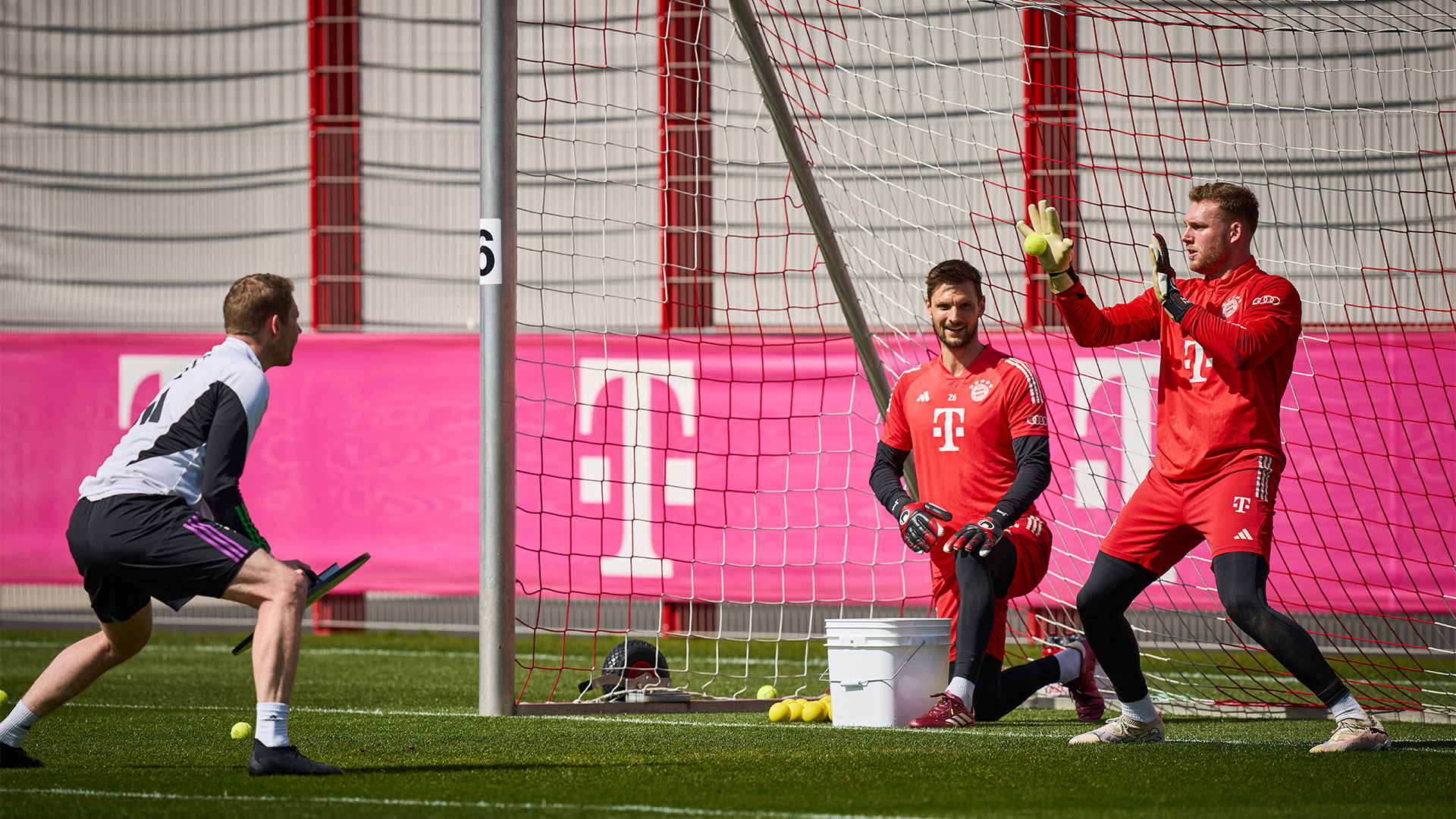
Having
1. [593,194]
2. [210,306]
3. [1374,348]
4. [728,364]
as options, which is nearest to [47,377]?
[210,306]

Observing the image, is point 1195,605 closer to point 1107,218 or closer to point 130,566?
point 1107,218

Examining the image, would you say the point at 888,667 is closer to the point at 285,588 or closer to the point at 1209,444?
the point at 1209,444

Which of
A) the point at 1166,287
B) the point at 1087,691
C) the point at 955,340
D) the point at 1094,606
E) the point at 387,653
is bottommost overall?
the point at 387,653

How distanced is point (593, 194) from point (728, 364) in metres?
2.22

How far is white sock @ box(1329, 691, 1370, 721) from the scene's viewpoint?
4930 mm

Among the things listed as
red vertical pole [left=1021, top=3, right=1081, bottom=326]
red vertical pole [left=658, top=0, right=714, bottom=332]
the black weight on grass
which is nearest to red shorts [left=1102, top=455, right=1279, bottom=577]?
the black weight on grass

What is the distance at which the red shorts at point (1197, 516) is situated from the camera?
4914 millimetres

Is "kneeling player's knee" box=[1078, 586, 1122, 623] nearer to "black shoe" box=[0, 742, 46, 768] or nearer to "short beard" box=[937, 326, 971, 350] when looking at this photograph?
"short beard" box=[937, 326, 971, 350]

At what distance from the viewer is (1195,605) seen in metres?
8.25

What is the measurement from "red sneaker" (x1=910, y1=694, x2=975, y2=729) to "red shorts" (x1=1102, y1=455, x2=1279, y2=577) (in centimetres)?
73

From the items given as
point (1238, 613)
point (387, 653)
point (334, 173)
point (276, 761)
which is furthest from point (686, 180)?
point (276, 761)

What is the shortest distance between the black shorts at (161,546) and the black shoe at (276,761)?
45 centimetres

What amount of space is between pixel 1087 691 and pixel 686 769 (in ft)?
6.80

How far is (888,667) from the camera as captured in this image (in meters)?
5.73
